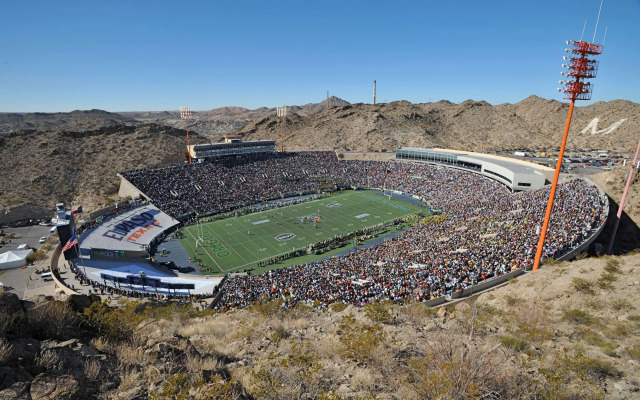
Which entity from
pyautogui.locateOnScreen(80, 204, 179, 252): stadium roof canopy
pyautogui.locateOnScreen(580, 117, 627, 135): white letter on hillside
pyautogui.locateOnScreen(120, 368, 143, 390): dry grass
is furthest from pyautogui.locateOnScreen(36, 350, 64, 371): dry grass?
pyautogui.locateOnScreen(580, 117, 627, 135): white letter on hillside

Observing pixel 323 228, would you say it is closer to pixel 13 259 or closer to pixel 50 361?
pixel 13 259

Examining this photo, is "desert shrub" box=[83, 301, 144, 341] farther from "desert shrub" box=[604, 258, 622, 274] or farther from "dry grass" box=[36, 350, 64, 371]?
"desert shrub" box=[604, 258, 622, 274]

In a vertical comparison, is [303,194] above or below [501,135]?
below

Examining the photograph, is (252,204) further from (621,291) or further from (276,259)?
(621,291)

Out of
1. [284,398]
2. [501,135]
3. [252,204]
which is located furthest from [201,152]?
[501,135]

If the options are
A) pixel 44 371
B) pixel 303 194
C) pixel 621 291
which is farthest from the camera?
pixel 303 194

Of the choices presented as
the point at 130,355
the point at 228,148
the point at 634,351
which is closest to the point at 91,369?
the point at 130,355
